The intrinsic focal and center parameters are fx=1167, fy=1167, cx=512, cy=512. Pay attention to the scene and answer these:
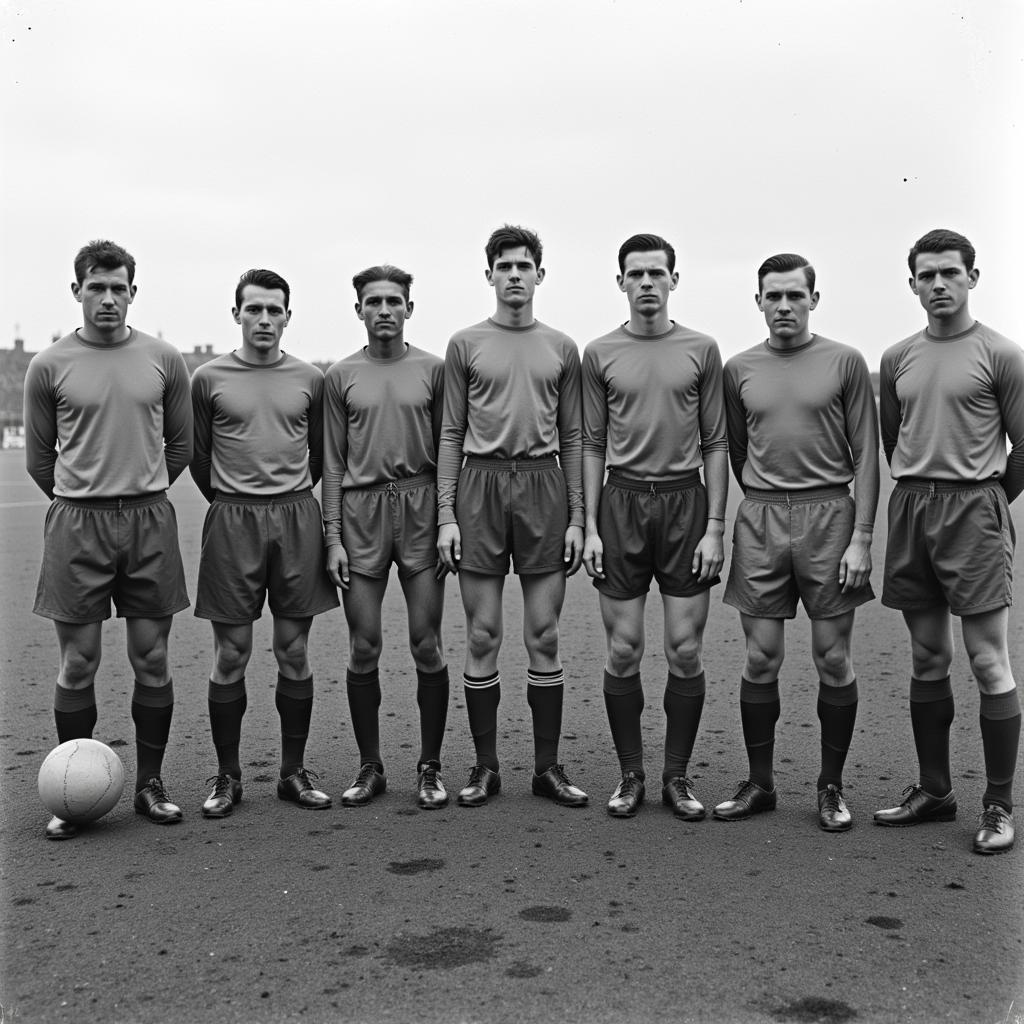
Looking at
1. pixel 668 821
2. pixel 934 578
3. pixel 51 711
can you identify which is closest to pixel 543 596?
pixel 668 821

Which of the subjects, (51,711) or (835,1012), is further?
(51,711)

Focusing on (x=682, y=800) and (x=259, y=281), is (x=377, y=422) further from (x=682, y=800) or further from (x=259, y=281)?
(x=682, y=800)

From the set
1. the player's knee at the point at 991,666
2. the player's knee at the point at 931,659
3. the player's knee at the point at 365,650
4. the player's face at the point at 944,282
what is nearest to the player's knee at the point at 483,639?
the player's knee at the point at 365,650

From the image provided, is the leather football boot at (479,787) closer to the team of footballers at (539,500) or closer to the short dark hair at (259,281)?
the team of footballers at (539,500)

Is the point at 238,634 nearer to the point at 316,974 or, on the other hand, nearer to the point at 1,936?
the point at 1,936

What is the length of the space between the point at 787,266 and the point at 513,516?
1.59 m

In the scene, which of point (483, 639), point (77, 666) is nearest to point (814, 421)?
point (483, 639)

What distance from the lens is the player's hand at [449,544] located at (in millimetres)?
5176

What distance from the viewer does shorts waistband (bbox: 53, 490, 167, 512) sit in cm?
495

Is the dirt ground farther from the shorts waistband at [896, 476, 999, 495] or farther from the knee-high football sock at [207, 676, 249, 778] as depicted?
the shorts waistband at [896, 476, 999, 495]

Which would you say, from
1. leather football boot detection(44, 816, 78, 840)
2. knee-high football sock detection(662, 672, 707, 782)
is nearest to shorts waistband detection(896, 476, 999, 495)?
knee-high football sock detection(662, 672, 707, 782)

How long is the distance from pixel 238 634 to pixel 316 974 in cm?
211

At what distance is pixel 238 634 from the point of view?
5230 mm

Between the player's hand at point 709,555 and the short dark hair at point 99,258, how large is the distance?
9.07 feet
